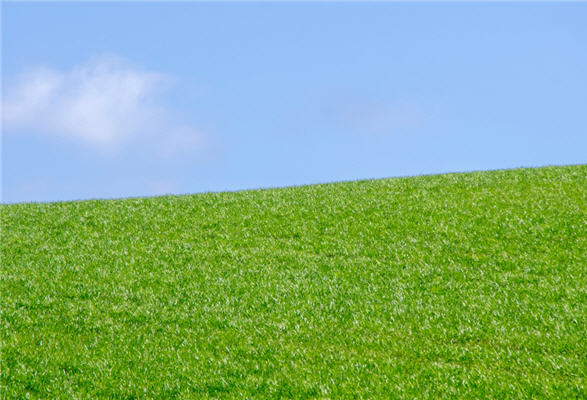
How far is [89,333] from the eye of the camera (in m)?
17.0

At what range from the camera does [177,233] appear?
2561 centimetres

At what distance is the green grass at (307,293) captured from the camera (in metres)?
13.7

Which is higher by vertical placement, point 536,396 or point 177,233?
point 177,233

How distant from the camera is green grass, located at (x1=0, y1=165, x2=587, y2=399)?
1373cm

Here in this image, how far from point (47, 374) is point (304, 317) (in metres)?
6.34

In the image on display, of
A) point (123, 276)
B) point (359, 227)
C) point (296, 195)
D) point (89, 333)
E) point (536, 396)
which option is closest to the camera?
point (536, 396)

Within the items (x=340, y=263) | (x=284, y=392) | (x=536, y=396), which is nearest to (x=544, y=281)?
(x=340, y=263)

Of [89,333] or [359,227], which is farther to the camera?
[359,227]

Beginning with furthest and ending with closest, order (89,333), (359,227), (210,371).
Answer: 1. (359,227)
2. (89,333)
3. (210,371)

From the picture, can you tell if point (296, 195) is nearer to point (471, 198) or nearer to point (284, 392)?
point (471, 198)

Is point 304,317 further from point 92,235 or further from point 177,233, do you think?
point 92,235

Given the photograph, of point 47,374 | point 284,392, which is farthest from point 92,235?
point 284,392

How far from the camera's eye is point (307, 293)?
62.2ft

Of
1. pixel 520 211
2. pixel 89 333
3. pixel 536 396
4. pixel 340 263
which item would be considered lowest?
pixel 536 396
